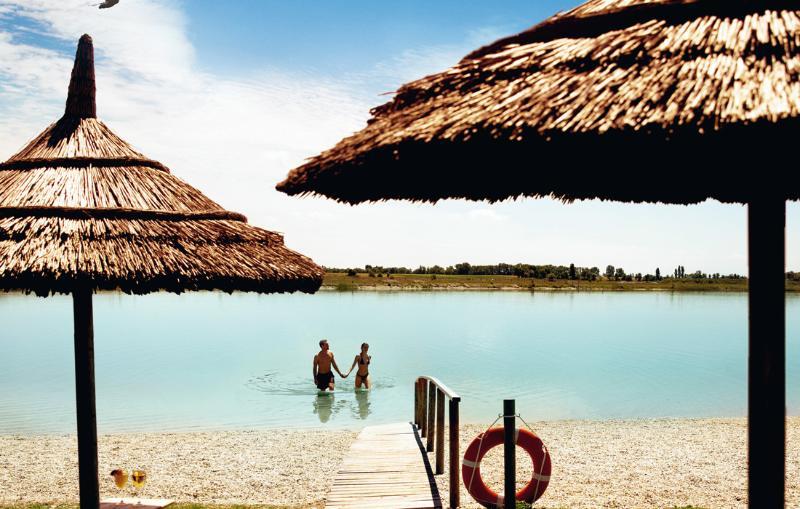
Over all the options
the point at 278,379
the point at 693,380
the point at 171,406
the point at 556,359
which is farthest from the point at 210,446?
the point at 556,359

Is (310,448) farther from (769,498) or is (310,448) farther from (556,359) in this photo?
(556,359)

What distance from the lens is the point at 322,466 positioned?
417 inches

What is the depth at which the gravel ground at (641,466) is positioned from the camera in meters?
8.68

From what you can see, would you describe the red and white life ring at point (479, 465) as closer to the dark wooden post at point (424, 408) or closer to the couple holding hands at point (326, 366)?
the dark wooden post at point (424, 408)

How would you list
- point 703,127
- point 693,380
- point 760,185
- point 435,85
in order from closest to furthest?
1. point 703,127
2. point 760,185
3. point 435,85
4. point 693,380

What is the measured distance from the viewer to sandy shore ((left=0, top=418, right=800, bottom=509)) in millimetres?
8812

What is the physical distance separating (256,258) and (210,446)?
7.81m

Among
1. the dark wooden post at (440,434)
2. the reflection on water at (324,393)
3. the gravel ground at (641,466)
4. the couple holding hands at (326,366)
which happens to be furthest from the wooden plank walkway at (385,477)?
the couple holding hands at (326,366)

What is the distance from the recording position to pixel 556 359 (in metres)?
35.9

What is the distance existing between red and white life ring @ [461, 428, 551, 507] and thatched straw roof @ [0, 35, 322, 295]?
2.68 m

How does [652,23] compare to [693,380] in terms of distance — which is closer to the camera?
[652,23]

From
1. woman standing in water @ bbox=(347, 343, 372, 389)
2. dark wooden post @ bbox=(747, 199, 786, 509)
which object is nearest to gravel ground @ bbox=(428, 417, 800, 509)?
dark wooden post @ bbox=(747, 199, 786, 509)

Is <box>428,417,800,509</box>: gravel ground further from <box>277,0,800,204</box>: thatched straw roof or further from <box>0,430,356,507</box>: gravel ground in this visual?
<box>277,0,800,204</box>: thatched straw roof

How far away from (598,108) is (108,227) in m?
3.96
